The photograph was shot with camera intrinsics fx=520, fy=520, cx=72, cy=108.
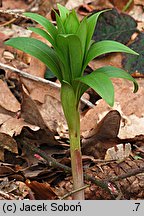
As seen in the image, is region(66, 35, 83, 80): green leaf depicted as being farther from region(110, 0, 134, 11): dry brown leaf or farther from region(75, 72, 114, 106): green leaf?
region(110, 0, 134, 11): dry brown leaf

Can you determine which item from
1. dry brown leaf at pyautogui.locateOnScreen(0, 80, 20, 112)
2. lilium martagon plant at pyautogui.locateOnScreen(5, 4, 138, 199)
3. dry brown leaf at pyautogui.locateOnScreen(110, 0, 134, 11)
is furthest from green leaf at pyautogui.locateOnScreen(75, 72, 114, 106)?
dry brown leaf at pyautogui.locateOnScreen(110, 0, 134, 11)

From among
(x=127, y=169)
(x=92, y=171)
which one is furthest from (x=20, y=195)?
(x=127, y=169)

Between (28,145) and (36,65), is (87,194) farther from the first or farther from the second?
(36,65)

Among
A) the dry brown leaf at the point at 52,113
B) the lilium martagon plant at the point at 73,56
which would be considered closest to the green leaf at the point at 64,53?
the lilium martagon plant at the point at 73,56

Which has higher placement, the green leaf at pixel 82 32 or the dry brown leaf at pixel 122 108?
the dry brown leaf at pixel 122 108

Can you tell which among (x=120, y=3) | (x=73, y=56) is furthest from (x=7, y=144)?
(x=120, y=3)

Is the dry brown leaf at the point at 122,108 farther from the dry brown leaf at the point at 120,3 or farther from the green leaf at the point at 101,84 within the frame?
the dry brown leaf at the point at 120,3
